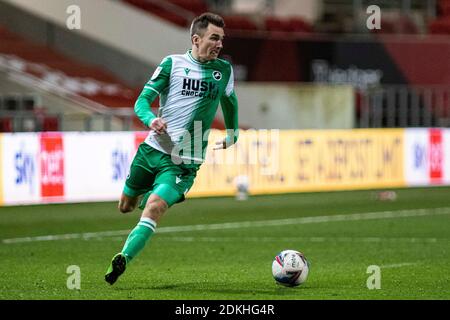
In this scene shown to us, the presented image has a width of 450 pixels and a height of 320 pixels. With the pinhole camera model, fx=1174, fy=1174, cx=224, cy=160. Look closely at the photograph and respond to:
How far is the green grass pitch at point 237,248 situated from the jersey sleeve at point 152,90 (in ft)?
4.83

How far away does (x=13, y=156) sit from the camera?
19797 millimetres

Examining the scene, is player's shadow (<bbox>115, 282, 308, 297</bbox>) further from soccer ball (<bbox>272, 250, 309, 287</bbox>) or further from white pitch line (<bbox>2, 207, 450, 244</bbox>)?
white pitch line (<bbox>2, 207, 450, 244</bbox>)

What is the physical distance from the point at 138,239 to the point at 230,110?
1583 mm

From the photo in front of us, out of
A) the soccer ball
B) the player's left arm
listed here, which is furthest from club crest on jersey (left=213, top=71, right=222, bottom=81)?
the soccer ball

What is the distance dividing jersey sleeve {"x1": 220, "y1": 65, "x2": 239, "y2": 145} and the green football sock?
116 centimetres

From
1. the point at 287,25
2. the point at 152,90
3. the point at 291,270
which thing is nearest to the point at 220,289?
the point at 291,270

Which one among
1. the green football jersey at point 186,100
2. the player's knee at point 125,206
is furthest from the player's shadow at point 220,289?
the green football jersey at point 186,100

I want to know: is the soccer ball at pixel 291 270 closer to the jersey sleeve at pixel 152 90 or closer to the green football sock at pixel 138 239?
the green football sock at pixel 138 239

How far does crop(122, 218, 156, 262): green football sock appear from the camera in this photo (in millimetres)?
9531

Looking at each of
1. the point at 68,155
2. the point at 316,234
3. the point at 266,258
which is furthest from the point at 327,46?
the point at 266,258

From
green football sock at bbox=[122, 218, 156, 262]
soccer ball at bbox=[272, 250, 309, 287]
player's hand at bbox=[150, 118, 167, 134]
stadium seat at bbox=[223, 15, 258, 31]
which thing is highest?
stadium seat at bbox=[223, 15, 258, 31]

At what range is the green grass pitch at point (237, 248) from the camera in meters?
9.77

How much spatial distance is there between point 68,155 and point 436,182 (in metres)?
9.52

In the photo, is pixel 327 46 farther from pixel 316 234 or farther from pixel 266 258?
pixel 266 258
